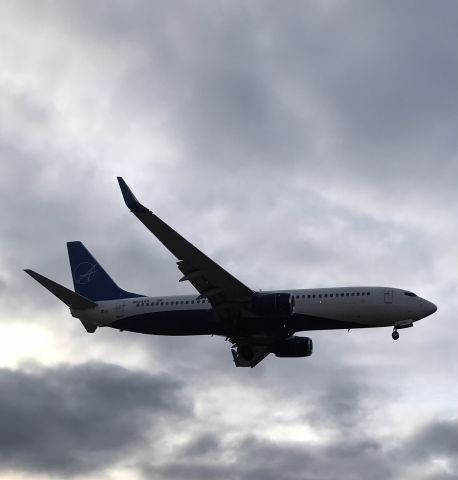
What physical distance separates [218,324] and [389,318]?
12.9 metres

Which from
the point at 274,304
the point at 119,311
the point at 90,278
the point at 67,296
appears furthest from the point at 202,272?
the point at 90,278

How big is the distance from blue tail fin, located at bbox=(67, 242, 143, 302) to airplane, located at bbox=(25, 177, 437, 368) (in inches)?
54.6

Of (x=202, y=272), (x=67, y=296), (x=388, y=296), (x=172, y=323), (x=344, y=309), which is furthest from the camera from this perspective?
(x=67, y=296)

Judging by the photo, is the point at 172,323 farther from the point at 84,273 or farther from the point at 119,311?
the point at 84,273

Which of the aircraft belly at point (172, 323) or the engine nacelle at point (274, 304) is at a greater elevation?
the aircraft belly at point (172, 323)

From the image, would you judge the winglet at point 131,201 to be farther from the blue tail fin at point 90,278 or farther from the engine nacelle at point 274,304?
the blue tail fin at point 90,278

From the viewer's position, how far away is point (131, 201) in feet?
188

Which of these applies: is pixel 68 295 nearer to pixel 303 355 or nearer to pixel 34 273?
pixel 34 273

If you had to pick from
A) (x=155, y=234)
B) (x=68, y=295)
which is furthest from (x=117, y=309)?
(x=155, y=234)

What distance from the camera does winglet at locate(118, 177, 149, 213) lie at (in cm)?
5688

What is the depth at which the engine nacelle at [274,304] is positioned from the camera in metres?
65.5

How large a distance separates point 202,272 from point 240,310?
4.87 metres

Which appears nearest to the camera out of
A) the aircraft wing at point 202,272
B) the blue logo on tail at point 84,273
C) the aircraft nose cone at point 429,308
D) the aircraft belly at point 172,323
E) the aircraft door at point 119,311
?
the aircraft wing at point 202,272

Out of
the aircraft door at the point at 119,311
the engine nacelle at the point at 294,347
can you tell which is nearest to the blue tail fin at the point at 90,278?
the aircraft door at the point at 119,311
